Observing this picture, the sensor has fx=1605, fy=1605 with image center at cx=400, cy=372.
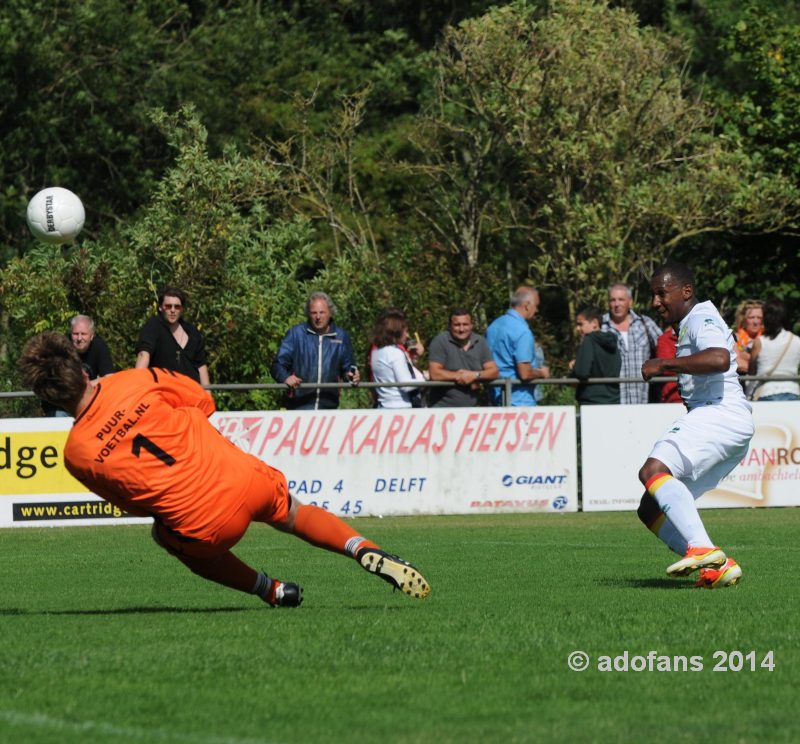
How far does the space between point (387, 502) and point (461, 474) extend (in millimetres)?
826

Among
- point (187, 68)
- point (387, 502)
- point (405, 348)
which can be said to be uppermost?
point (187, 68)

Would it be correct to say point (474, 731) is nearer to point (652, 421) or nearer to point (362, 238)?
point (652, 421)

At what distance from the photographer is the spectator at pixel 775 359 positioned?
1730cm

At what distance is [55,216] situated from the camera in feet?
58.3

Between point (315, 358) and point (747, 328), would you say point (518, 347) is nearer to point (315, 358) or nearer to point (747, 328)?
point (315, 358)

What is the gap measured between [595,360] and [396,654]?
35.0 feet

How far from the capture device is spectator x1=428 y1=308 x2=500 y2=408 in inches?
657

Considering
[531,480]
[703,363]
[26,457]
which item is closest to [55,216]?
[26,457]

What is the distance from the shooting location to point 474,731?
16.9ft

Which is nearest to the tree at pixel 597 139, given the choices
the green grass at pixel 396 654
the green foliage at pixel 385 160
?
the green foliage at pixel 385 160

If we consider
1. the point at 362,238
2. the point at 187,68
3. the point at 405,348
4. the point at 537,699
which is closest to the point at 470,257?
the point at 362,238

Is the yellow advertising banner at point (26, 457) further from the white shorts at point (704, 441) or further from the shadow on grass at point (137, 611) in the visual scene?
the white shorts at point (704, 441)

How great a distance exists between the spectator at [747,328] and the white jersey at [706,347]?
25.5 feet

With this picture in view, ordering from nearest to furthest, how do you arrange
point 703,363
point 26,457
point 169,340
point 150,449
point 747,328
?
point 150,449 → point 703,363 → point 169,340 → point 26,457 → point 747,328
